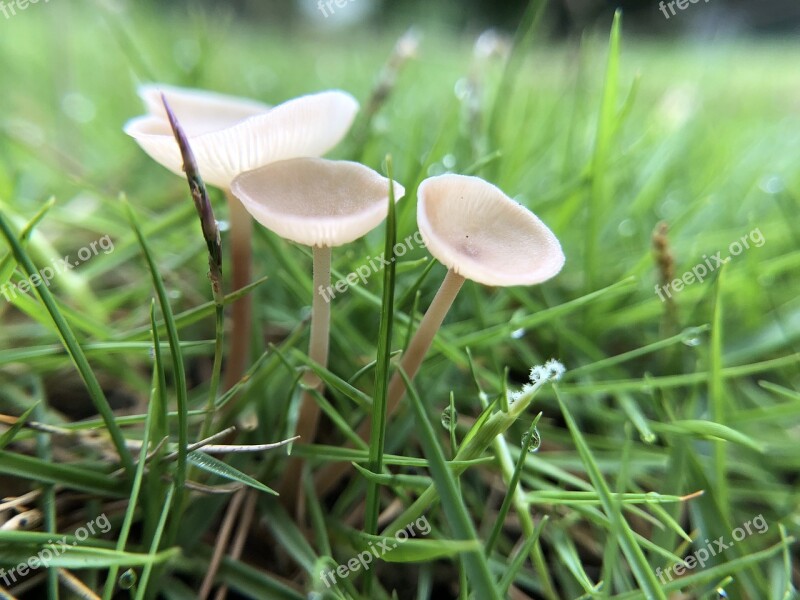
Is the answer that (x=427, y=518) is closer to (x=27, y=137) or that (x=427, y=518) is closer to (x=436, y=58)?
(x=27, y=137)

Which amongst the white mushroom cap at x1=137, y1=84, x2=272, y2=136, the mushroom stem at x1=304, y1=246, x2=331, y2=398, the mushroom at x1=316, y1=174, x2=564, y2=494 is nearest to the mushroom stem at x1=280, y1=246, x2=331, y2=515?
the mushroom stem at x1=304, y1=246, x2=331, y2=398

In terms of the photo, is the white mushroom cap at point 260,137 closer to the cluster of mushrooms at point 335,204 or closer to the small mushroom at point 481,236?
the cluster of mushrooms at point 335,204

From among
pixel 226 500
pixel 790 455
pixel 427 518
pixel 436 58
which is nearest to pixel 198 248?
pixel 226 500

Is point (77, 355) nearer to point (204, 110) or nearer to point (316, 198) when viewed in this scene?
point (316, 198)

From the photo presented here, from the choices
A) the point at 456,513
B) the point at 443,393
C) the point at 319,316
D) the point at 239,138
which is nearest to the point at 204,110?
the point at 239,138

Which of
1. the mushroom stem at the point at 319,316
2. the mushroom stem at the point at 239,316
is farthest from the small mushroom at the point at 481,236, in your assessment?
the mushroom stem at the point at 239,316

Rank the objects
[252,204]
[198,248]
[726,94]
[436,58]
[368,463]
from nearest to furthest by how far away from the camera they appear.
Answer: [252,204] < [368,463] < [198,248] < [726,94] < [436,58]

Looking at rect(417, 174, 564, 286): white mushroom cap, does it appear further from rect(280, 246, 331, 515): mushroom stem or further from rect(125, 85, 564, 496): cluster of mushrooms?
rect(280, 246, 331, 515): mushroom stem

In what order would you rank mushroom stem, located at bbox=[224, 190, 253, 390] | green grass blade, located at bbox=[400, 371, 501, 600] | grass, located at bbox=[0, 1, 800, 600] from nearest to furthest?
1. green grass blade, located at bbox=[400, 371, 501, 600]
2. grass, located at bbox=[0, 1, 800, 600]
3. mushroom stem, located at bbox=[224, 190, 253, 390]
